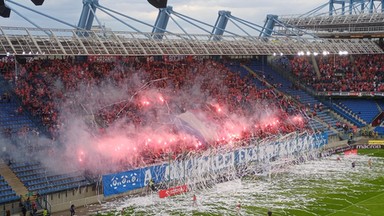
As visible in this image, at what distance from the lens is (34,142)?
41.8 m

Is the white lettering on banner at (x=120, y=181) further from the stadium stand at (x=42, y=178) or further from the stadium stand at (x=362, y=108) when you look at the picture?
the stadium stand at (x=362, y=108)

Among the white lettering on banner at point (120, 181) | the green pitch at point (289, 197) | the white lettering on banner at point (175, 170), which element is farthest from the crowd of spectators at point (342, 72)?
the white lettering on banner at point (120, 181)

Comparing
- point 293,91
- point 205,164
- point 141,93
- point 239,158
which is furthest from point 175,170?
point 293,91

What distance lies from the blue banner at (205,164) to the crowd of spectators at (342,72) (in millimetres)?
18535

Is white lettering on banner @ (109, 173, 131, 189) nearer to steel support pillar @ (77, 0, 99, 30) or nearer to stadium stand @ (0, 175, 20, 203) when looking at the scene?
stadium stand @ (0, 175, 20, 203)

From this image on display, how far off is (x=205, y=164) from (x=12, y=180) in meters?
14.7

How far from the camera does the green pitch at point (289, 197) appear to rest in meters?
36.4

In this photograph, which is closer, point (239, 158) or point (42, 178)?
point (42, 178)

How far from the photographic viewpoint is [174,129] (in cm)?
5034

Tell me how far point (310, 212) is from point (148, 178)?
1233 cm

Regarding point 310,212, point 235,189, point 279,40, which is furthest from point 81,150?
point 279,40

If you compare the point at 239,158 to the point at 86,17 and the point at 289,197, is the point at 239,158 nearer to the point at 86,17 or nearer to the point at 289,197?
the point at 289,197

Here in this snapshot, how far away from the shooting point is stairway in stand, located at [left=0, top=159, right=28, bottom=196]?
37131 mm

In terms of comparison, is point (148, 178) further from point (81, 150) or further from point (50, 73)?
point (50, 73)
